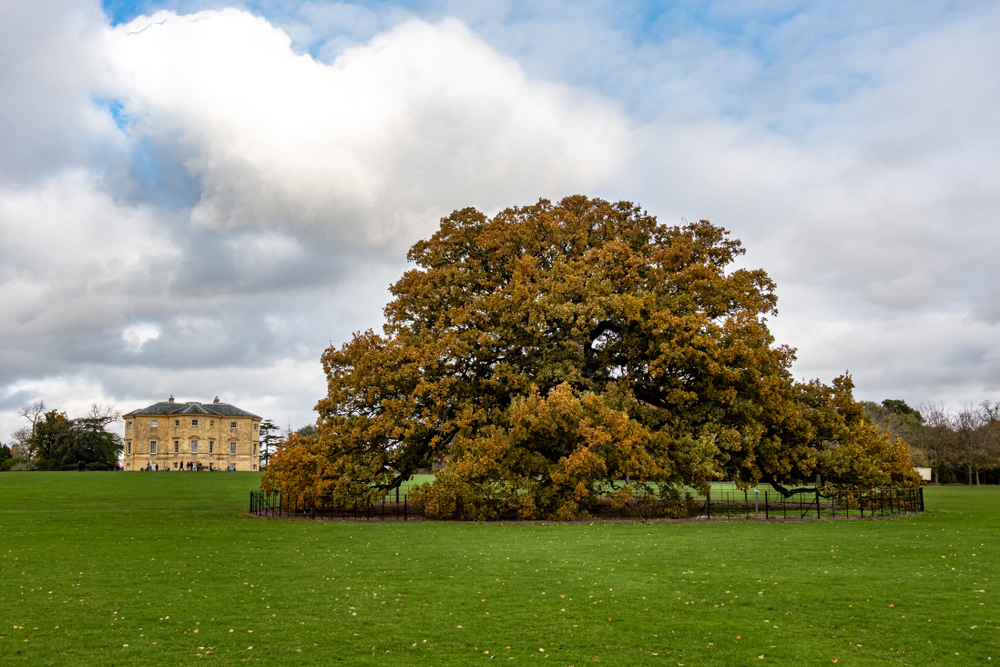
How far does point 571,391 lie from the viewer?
93.4 feet

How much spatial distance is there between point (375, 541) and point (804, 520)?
16530mm

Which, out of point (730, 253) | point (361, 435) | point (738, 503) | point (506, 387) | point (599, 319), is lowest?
point (738, 503)

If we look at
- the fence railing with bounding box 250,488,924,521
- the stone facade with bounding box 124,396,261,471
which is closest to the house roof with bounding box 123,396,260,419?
the stone facade with bounding box 124,396,261,471

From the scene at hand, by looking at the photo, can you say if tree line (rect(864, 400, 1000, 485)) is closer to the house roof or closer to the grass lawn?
the grass lawn

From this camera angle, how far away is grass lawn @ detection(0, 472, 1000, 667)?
9.33 m

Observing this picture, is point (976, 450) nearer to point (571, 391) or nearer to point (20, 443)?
point (571, 391)

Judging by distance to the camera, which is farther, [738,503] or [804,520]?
[738,503]

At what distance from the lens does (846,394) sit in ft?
111

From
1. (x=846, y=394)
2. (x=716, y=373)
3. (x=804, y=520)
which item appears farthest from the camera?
(x=846, y=394)

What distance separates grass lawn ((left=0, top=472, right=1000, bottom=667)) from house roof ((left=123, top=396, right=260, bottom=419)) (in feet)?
282

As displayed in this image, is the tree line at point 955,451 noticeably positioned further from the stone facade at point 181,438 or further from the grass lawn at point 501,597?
the stone facade at point 181,438

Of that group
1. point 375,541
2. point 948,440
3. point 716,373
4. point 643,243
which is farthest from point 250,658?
point 948,440

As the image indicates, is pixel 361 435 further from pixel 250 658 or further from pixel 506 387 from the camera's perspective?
pixel 250 658

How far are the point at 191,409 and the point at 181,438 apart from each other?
4372mm
